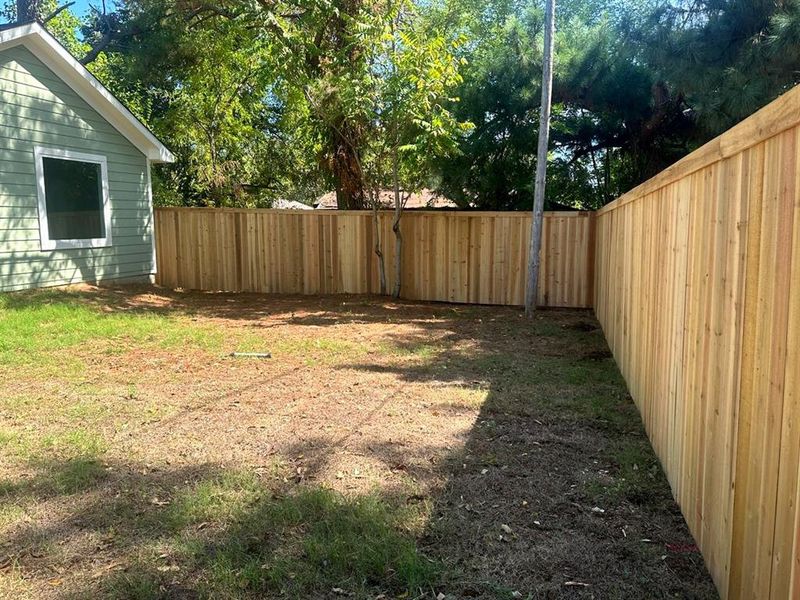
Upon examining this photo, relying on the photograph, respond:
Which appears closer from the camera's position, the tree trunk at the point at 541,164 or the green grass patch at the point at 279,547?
the green grass patch at the point at 279,547

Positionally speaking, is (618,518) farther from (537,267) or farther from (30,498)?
(537,267)

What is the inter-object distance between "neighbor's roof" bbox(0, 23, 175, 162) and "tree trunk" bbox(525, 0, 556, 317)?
705 cm

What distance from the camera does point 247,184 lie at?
20375mm

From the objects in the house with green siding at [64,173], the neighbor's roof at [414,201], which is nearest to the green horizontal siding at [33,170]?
the house with green siding at [64,173]

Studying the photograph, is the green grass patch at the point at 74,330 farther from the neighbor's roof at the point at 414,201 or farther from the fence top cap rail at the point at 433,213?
the neighbor's roof at the point at 414,201

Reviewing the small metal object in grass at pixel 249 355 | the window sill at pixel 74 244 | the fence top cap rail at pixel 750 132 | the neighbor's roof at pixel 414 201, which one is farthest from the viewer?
the neighbor's roof at pixel 414 201

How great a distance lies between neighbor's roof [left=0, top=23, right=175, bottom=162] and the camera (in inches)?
334

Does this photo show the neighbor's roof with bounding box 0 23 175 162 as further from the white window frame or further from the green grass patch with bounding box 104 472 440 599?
the green grass patch with bounding box 104 472 440 599

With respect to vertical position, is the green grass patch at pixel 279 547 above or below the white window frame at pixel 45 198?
below

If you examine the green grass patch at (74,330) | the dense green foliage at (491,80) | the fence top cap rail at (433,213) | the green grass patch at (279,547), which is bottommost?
the green grass patch at (279,547)

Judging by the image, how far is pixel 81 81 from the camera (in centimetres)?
967

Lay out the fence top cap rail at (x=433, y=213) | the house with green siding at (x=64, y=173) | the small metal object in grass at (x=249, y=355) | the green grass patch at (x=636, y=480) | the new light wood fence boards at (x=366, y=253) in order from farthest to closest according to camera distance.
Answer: the new light wood fence boards at (x=366, y=253) → the fence top cap rail at (x=433, y=213) → the house with green siding at (x=64, y=173) → the small metal object in grass at (x=249, y=355) → the green grass patch at (x=636, y=480)

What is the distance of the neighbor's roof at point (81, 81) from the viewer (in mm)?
8477

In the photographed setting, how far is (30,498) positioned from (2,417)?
151 centimetres
